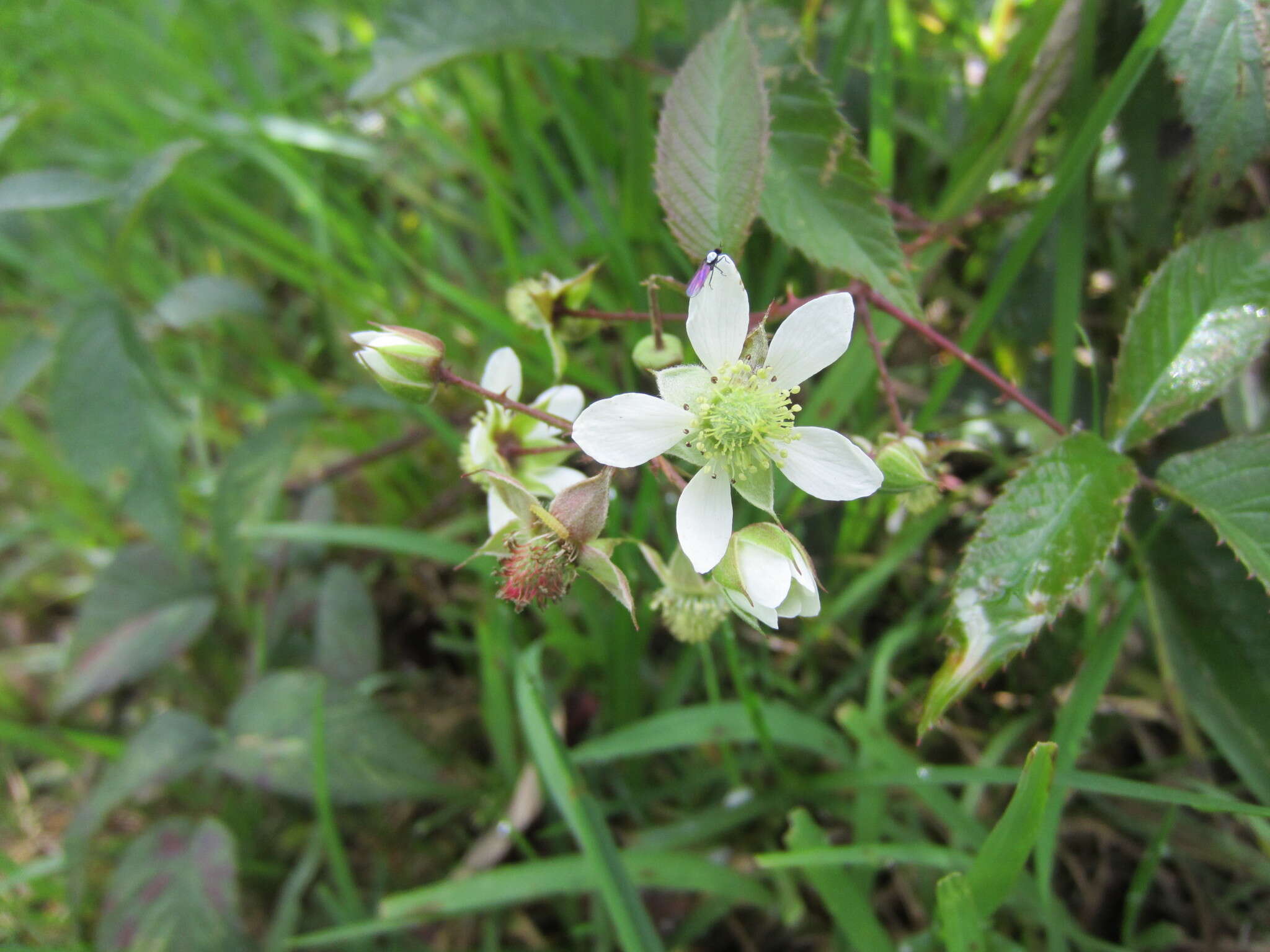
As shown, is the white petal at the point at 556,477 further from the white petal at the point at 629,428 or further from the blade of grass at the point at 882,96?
the blade of grass at the point at 882,96

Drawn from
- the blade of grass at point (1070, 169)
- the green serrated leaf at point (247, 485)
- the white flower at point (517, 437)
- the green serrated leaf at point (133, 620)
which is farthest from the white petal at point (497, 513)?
the green serrated leaf at point (133, 620)

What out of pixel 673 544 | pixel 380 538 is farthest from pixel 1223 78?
pixel 380 538

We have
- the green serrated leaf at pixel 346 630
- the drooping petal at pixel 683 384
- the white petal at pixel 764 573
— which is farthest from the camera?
the green serrated leaf at pixel 346 630

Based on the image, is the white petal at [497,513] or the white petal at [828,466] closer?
the white petal at [828,466]

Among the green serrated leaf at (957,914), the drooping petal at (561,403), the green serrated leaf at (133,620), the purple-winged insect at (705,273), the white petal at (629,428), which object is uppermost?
the purple-winged insect at (705,273)

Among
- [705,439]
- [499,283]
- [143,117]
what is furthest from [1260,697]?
[143,117]

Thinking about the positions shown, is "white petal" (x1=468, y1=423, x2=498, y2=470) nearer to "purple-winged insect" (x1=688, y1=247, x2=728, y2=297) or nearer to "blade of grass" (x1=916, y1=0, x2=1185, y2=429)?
"purple-winged insect" (x1=688, y1=247, x2=728, y2=297)
